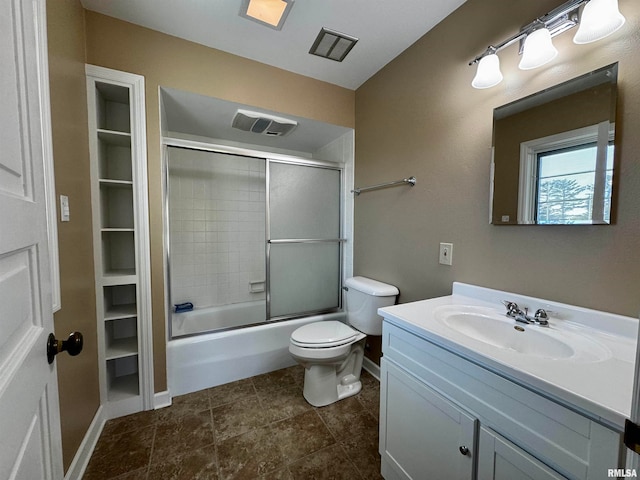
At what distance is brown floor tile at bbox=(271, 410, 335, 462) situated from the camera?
1353mm

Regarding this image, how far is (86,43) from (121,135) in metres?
0.50

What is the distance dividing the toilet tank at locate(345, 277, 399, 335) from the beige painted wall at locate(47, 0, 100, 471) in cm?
162

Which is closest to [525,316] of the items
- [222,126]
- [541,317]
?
[541,317]

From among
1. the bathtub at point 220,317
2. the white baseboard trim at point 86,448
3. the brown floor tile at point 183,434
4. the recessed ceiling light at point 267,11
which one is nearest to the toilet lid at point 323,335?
the brown floor tile at point 183,434

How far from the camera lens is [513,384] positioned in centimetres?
70

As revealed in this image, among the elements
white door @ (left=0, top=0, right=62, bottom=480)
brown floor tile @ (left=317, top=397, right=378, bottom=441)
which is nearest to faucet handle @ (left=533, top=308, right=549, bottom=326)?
brown floor tile @ (left=317, top=397, right=378, bottom=441)

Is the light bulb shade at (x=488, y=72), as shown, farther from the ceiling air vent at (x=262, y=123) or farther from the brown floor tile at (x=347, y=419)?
the brown floor tile at (x=347, y=419)

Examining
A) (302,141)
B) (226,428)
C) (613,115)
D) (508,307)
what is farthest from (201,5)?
(226,428)

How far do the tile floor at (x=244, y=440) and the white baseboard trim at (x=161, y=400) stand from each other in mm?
38

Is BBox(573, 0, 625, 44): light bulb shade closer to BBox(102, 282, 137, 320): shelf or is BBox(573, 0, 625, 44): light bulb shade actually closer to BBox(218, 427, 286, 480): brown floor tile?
BBox(218, 427, 286, 480): brown floor tile

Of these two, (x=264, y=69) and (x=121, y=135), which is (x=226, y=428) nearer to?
(x=121, y=135)

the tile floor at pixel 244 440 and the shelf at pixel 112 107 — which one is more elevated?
the shelf at pixel 112 107

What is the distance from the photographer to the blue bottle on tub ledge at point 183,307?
96.8 inches

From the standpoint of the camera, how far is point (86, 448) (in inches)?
50.4
